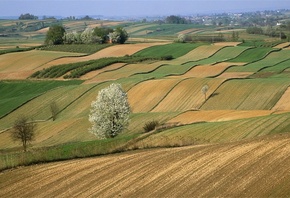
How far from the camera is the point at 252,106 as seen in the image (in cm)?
5662

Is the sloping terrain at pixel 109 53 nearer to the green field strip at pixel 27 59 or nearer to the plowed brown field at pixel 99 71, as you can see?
the green field strip at pixel 27 59

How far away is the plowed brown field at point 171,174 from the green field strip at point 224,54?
244 ft

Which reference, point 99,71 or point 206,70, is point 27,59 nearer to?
point 99,71

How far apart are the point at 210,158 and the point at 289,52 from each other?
298 feet

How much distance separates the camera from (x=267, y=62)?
9706cm

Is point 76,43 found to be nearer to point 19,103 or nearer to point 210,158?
point 19,103

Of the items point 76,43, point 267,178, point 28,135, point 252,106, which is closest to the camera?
point 267,178

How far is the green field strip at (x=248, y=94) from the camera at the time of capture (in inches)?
2261

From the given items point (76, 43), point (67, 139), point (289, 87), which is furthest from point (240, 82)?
point (76, 43)

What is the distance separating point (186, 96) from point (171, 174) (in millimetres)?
42290

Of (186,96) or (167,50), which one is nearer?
(186,96)

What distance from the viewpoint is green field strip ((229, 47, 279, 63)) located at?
102 metres

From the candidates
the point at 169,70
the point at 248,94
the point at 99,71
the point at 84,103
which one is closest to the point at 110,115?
the point at 84,103

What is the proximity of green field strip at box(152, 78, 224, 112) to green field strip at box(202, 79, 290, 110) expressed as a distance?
1311 millimetres
